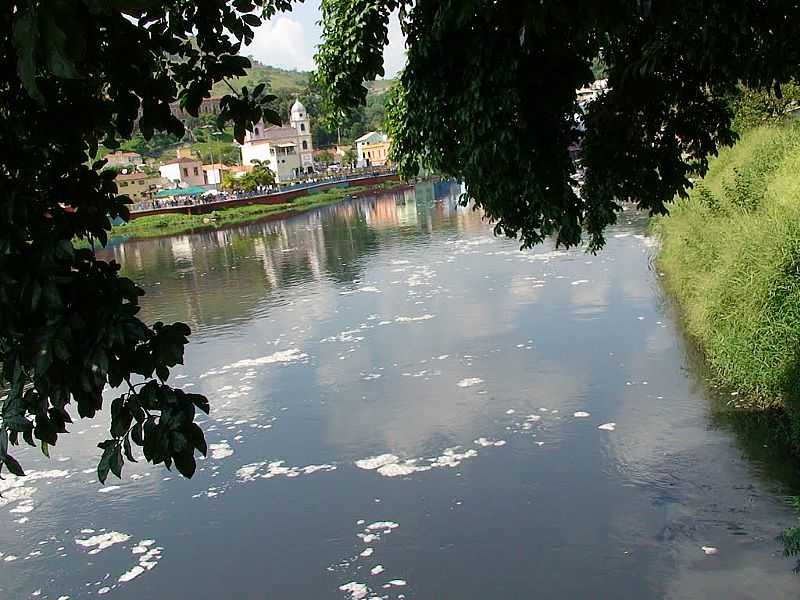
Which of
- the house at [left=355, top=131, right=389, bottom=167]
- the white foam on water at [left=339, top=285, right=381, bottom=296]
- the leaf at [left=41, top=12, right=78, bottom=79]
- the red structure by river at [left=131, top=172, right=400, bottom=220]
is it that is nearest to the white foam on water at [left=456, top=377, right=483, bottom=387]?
the white foam on water at [left=339, top=285, right=381, bottom=296]

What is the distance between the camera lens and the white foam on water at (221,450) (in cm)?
686

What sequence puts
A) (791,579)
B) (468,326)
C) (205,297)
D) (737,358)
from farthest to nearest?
(205,297)
(468,326)
(737,358)
(791,579)

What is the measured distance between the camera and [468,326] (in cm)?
1009

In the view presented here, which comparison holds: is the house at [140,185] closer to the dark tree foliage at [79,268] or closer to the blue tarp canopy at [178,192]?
the blue tarp canopy at [178,192]

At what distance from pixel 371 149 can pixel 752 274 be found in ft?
154

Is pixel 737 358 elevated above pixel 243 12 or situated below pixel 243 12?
below

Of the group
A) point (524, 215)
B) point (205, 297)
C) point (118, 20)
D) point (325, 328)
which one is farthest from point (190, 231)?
point (118, 20)

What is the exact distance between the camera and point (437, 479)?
6004 millimetres

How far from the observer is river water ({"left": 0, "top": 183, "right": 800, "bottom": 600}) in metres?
4.84

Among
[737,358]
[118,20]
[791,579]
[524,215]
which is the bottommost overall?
[791,579]

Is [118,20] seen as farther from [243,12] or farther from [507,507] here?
[507,507]

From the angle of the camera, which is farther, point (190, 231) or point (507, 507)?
point (190, 231)

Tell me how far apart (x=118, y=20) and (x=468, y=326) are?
8.67m

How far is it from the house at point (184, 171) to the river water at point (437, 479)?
3302cm
